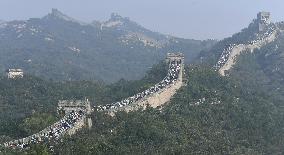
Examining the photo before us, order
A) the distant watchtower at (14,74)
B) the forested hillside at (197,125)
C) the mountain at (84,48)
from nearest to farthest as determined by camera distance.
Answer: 1. the forested hillside at (197,125)
2. the distant watchtower at (14,74)
3. the mountain at (84,48)

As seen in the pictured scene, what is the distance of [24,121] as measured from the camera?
43.4m

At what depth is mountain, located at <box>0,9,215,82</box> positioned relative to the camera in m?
108

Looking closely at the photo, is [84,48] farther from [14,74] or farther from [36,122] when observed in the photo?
[36,122]

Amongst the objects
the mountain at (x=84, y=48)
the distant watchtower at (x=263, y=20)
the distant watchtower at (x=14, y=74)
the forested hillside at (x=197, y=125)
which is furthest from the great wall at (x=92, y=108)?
the mountain at (x=84, y=48)

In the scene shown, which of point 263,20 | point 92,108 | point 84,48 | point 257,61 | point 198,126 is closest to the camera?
point 92,108

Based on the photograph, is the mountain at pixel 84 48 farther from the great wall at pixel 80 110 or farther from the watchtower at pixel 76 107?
the watchtower at pixel 76 107

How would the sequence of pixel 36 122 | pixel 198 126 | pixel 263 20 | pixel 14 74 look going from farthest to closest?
pixel 263 20
pixel 14 74
pixel 198 126
pixel 36 122

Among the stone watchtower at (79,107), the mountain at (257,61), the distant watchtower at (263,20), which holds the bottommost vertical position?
the stone watchtower at (79,107)

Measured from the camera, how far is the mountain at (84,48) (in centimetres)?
10812

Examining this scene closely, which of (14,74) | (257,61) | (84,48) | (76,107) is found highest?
(257,61)

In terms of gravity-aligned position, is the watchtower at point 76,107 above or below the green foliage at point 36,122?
above

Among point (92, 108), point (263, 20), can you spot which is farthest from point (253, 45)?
point (92, 108)

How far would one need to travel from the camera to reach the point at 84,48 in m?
135

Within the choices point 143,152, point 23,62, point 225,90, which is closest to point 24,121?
point 143,152
